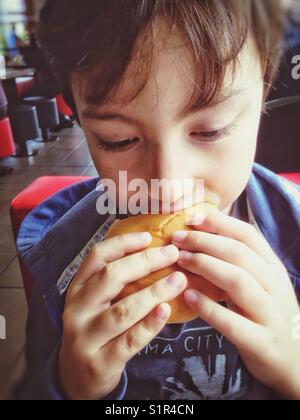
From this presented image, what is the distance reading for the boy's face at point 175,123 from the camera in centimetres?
30

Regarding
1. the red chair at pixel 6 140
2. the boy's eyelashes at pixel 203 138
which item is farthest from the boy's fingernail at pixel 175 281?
the red chair at pixel 6 140

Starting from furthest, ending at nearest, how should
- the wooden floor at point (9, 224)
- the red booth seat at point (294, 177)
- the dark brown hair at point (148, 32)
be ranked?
1. the red booth seat at point (294, 177)
2. the wooden floor at point (9, 224)
3. the dark brown hair at point (148, 32)

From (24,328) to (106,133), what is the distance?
29 centimetres

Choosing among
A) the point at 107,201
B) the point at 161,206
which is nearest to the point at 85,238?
the point at 107,201

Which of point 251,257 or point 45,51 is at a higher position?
point 45,51

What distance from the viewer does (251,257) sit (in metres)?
0.35

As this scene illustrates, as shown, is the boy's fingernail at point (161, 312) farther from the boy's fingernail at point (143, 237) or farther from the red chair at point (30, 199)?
the red chair at point (30, 199)

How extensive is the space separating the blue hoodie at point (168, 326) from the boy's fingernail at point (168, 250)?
154 millimetres

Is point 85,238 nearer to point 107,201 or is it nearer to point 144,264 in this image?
point 107,201

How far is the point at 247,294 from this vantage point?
0.34m

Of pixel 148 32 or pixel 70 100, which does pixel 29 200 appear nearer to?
pixel 70 100

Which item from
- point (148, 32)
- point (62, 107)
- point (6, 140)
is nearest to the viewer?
point (148, 32)

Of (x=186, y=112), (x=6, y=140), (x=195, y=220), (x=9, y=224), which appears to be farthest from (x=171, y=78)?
(x=9, y=224)

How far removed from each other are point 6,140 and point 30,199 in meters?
0.12
